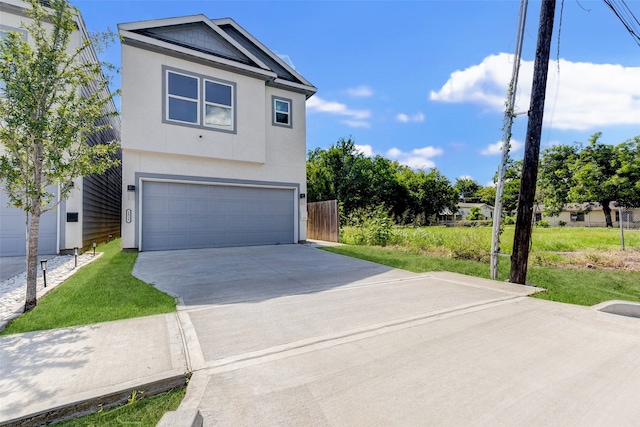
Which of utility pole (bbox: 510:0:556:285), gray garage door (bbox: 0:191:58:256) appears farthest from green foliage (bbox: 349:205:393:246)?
gray garage door (bbox: 0:191:58:256)

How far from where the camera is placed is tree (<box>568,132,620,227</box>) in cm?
2805

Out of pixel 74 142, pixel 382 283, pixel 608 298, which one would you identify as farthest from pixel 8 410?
pixel 608 298

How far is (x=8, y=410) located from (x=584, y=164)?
1571 inches

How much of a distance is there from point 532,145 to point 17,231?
12.5 meters

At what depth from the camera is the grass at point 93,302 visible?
3588 millimetres

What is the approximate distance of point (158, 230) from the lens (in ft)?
31.5

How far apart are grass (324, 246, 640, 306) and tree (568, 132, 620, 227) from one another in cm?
2824

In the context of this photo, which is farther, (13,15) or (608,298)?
(13,15)

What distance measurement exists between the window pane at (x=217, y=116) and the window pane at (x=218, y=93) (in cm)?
22

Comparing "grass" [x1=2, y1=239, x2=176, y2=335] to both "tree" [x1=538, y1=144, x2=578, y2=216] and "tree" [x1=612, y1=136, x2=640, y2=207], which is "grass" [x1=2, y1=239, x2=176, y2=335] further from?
"tree" [x1=538, y1=144, x2=578, y2=216]

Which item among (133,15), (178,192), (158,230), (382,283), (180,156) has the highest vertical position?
(133,15)

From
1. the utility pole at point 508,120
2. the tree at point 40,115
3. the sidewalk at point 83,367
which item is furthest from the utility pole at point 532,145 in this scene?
the tree at point 40,115

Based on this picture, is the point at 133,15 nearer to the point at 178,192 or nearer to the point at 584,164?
the point at 178,192

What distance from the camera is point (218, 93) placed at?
1024cm
